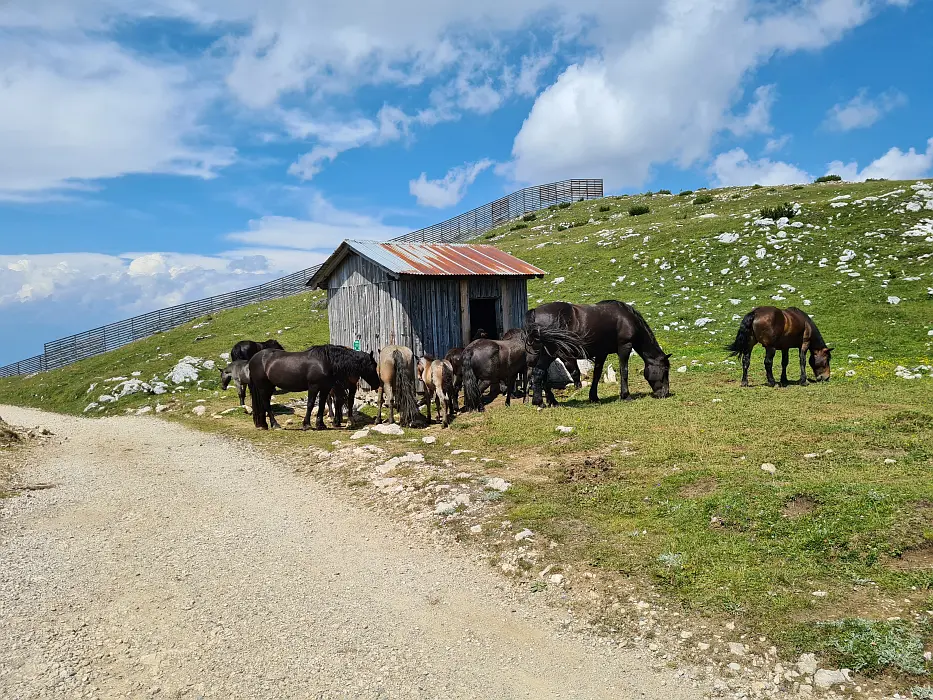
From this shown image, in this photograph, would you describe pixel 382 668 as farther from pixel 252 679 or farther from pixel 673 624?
pixel 673 624

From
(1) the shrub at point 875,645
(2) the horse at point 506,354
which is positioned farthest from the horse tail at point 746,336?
(1) the shrub at point 875,645

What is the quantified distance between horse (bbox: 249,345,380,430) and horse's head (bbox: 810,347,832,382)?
1192cm

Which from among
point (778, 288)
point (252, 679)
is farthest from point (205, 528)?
point (778, 288)

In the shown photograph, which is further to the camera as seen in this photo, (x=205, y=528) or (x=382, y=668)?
(x=205, y=528)

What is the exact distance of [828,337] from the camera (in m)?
21.2

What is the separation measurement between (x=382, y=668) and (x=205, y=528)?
175 inches

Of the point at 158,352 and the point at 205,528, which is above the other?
the point at 158,352

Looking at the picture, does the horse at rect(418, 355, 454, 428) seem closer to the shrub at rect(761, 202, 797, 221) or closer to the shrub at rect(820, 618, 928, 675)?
the shrub at rect(820, 618, 928, 675)

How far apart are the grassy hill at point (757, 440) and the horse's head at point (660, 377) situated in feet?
1.91

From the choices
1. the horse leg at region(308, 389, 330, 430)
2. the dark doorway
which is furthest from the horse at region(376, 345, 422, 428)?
the dark doorway

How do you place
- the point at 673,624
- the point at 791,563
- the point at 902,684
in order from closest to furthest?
the point at 902,684 → the point at 673,624 → the point at 791,563

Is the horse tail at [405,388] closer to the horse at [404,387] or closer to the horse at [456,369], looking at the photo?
the horse at [404,387]

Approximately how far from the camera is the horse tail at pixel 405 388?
47.2ft

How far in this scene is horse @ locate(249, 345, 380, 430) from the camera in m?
15.5
